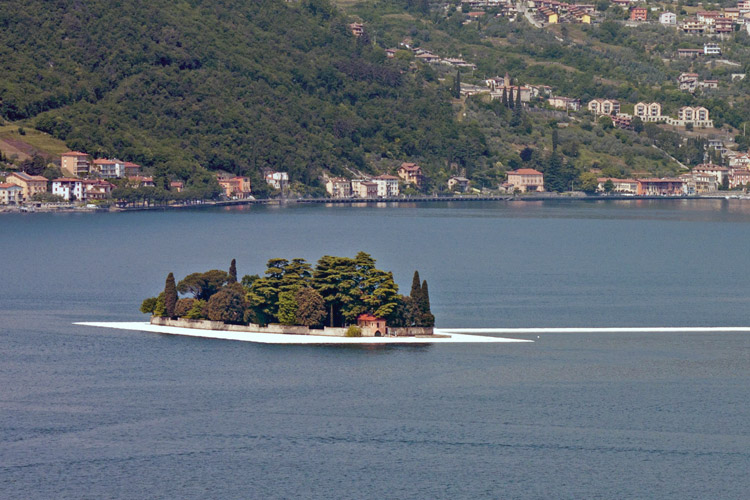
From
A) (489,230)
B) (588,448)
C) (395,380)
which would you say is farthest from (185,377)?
(489,230)

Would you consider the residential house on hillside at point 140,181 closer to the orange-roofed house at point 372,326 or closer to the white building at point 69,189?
the white building at point 69,189

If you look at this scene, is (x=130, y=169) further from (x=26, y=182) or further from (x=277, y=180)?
(x=277, y=180)

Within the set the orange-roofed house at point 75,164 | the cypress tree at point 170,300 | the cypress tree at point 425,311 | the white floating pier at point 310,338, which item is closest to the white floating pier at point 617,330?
the white floating pier at point 310,338

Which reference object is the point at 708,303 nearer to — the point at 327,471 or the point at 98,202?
the point at 327,471

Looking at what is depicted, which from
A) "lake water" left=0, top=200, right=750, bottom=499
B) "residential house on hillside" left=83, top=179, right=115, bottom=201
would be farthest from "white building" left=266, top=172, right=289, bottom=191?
"lake water" left=0, top=200, right=750, bottom=499

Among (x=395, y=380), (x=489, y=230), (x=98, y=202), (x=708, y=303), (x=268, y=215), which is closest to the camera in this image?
(x=395, y=380)

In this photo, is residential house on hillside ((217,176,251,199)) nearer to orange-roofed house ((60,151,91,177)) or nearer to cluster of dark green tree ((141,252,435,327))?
orange-roofed house ((60,151,91,177))

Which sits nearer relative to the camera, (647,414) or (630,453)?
(630,453)
